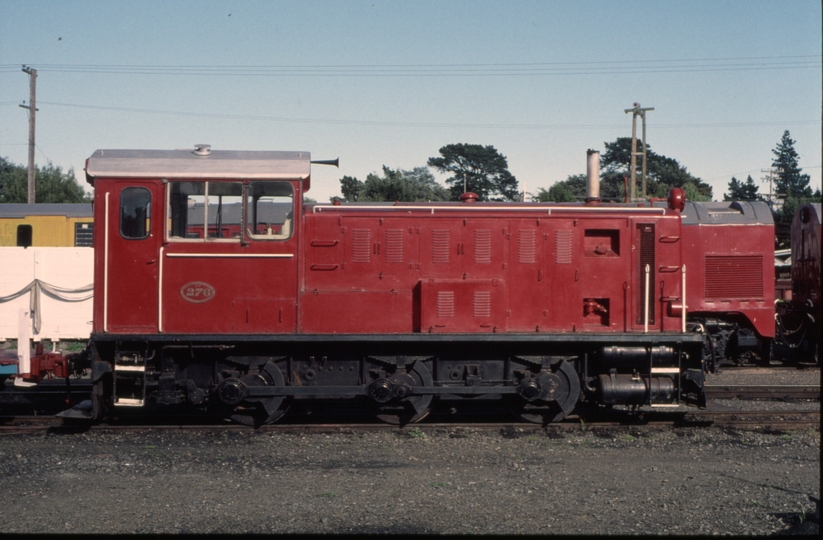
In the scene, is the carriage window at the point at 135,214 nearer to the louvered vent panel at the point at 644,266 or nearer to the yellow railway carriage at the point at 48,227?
the louvered vent panel at the point at 644,266

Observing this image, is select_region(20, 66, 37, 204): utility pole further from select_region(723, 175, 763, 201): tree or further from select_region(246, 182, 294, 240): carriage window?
select_region(723, 175, 763, 201): tree

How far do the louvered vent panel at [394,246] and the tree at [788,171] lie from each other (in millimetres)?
81756

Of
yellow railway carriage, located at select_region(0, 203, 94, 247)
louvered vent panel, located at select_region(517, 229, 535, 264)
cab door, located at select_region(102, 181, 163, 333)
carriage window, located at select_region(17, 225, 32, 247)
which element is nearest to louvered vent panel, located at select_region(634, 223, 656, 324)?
louvered vent panel, located at select_region(517, 229, 535, 264)

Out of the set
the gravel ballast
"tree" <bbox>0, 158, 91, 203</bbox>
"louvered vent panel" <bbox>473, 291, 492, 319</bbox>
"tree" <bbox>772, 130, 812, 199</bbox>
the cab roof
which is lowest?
the gravel ballast

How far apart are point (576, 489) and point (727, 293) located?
25.9ft

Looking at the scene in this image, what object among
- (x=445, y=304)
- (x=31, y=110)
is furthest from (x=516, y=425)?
(x=31, y=110)

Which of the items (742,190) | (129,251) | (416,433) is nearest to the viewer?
(129,251)

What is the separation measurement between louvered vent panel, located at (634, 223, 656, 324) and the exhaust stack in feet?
2.58

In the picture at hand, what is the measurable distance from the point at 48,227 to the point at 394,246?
17.0m

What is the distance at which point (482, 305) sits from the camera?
9.22m

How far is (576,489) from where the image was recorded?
6801 millimetres

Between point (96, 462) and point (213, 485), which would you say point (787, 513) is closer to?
point (213, 485)

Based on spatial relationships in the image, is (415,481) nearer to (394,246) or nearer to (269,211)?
(394,246)

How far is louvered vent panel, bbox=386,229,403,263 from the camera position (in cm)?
930
